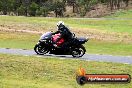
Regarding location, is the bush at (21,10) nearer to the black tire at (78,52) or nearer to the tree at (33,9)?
the tree at (33,9)

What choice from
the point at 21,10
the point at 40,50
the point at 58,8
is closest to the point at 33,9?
the point at 21,10

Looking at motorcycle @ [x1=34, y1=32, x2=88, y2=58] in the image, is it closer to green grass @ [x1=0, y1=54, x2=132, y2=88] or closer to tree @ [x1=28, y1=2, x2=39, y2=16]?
green grass @ [x1=0, y1=54, x2=132, y2=88]

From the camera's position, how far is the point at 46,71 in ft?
60.7

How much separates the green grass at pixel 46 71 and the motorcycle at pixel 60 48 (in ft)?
6.43

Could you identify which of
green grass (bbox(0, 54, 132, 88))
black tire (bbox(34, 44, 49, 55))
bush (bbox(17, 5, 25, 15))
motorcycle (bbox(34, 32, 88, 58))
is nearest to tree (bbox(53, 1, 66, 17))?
bush (bbox(17, 5, 25, 15))

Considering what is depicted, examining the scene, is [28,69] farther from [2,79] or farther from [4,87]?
[4,87]

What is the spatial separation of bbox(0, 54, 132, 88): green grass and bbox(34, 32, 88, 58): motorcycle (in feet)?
6.43

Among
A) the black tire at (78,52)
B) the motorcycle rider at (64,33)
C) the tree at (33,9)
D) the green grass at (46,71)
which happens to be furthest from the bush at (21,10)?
the green grass at (46,71)

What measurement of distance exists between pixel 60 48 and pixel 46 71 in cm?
519

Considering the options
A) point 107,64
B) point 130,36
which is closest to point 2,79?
point 107,64

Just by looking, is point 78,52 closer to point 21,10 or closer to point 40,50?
point 40,50

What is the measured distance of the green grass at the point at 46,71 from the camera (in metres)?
16.3

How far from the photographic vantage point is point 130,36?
137 ft

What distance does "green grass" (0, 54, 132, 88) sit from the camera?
16.3 m
